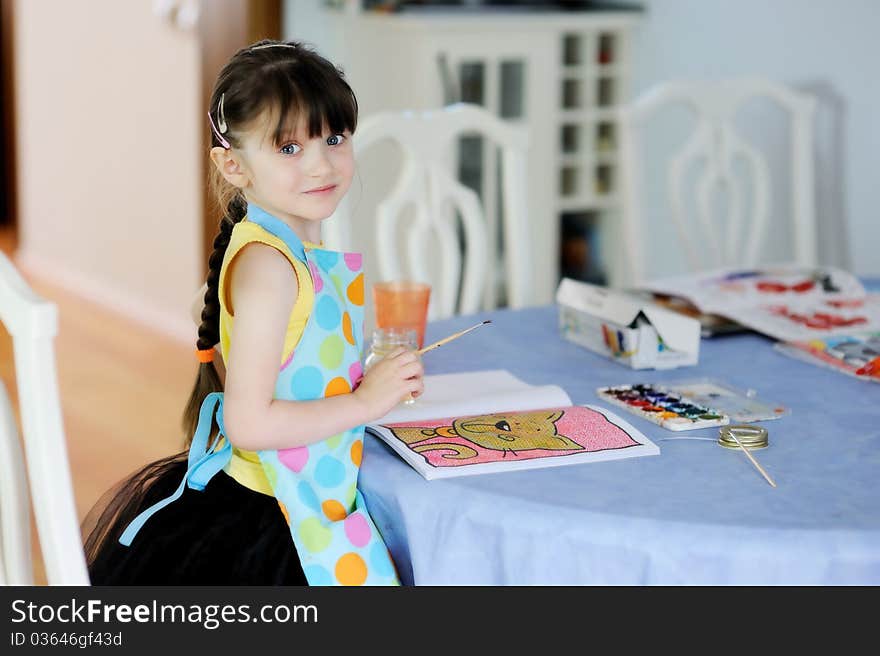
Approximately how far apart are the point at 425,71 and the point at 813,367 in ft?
6.37

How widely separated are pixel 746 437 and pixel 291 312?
1.57ft

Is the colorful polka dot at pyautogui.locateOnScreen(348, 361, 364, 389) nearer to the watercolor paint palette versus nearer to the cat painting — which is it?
the cat painting

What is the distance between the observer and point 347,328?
1.35 metres

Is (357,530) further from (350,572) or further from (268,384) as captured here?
(268,384)

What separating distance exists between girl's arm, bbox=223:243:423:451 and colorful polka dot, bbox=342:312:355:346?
0.07m

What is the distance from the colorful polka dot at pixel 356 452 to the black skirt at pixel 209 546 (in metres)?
0.10

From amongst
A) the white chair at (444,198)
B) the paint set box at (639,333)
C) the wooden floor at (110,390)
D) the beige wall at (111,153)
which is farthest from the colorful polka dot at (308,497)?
the beige wall at (111,153)

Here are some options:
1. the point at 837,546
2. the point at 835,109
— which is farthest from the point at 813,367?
the point at 835,109

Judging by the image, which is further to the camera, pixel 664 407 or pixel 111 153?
pixel 111 153

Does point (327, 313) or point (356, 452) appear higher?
point (327, 313)

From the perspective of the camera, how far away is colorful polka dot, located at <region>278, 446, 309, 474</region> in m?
1.29

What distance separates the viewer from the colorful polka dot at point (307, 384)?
4.26 ft

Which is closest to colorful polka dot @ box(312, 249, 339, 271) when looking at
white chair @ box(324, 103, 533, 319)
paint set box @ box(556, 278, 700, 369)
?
paint set box @ box(556, 278, 700, 369)

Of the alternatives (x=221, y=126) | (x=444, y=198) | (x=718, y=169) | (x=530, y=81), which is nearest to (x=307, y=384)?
(x=221, y=126)
